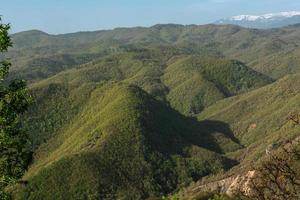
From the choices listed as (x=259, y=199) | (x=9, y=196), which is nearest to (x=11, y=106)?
(x=9, y=196)

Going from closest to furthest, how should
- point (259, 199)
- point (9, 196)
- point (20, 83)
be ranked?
point (259, 199) → point (9, 196) → point (20, 83)

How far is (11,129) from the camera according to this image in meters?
32.2

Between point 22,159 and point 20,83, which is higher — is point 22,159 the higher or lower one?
the lower one

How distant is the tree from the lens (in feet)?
103

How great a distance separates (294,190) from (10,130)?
57.0ft

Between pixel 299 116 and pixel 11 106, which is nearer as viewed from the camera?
pixel 299 116

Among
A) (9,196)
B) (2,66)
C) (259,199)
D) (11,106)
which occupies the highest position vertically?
(2,66)

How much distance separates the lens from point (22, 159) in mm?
32844

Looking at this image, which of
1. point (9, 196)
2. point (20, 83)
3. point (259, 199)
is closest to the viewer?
point (259, 199)

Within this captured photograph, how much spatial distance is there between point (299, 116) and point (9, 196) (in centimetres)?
1762

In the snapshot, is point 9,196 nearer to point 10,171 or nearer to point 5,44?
point 10,171

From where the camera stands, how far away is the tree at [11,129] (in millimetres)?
31425

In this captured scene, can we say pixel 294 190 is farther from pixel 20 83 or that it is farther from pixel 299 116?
pixel 20 83

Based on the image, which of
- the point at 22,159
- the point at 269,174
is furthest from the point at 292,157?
the point at 22,159
